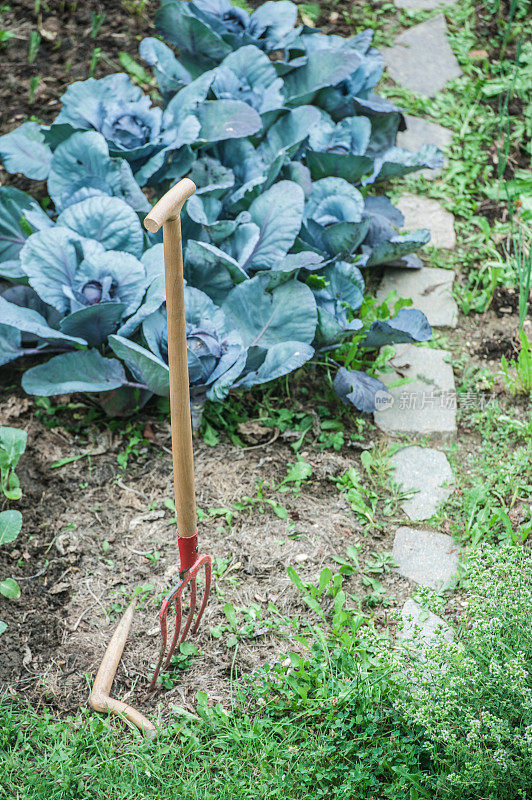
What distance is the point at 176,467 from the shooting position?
145cm

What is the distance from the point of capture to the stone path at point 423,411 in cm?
189

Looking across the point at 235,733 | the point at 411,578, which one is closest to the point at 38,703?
the point at 235,733

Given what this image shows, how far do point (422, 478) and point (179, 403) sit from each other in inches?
39.2

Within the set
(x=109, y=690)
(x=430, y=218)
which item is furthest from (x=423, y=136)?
(x=109, y=690)

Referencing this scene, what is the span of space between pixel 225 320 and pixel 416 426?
0.67 m

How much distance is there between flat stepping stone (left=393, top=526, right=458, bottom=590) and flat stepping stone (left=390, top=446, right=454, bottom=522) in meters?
0.06

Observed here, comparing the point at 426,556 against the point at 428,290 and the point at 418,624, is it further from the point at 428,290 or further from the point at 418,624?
the point at 428,290

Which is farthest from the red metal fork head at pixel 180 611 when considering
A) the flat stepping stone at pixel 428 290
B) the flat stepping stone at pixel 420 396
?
the flat stepping stone at pixel 428 290

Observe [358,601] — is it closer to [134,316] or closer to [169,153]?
[134,316]

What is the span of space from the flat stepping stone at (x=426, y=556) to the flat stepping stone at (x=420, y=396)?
1.23 feet

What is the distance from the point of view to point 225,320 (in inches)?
85.1

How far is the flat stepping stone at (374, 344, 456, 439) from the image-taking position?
2264mm

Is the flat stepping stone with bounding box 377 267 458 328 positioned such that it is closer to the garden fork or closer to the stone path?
the stone path

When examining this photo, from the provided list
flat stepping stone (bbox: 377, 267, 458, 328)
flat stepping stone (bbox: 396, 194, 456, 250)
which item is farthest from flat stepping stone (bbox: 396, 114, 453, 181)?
flat stepping stone (bbox: 377, 267, 458, 328)
